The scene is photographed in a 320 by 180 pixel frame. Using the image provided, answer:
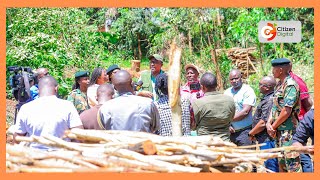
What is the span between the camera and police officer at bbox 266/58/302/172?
6656 mm

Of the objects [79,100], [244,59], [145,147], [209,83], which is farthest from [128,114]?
[244,59]

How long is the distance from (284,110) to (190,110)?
112 cm

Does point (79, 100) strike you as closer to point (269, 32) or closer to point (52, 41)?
point (52, 41)

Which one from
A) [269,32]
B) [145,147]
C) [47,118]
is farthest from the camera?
[269,32]

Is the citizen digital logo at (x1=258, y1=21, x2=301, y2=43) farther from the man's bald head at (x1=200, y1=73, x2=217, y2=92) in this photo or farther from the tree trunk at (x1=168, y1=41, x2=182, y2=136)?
the tree trunk at (x1=168, y1=41, x2=182, y2=136)

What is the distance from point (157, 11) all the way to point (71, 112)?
12335 mm

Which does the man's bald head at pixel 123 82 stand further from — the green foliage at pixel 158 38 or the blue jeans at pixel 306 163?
the green foliage at pixel 158 38

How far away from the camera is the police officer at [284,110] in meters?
6.66

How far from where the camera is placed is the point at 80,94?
7562 mm

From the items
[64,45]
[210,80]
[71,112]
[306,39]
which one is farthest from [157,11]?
[71,112]

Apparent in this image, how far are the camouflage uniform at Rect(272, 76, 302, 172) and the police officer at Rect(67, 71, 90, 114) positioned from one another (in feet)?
7.95

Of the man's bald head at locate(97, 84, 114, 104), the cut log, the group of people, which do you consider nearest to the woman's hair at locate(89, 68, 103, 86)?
the group of people

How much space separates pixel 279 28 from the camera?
1380cm

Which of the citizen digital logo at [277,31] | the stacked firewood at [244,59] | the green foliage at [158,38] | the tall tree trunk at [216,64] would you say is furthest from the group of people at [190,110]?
the stacked firewood at [244,59]
